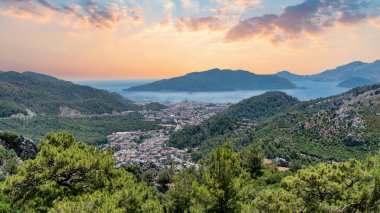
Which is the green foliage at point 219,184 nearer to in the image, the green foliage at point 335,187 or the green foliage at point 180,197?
the green foliage at point 335,187

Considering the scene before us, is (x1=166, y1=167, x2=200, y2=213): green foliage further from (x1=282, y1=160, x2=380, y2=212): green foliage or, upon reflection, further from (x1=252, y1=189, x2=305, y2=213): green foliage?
(x1=282, y1=160, x2=380, y2=212): green foliage

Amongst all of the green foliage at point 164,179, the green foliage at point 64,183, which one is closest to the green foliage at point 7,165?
the green foliage at point 164,179

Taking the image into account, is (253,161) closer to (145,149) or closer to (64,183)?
(64,183)

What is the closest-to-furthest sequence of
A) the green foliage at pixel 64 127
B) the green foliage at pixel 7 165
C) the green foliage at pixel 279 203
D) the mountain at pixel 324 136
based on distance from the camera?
the green foliage at pixel 279 203, the green foliage at pixel 7 165, the mountain at pixel 324 136, the green foliage at pixel 64 127

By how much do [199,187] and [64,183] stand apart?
26.2 feet

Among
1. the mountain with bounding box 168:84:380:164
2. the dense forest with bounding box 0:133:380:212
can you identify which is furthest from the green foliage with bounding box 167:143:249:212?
the mountain with bounding box 168:84:380:164

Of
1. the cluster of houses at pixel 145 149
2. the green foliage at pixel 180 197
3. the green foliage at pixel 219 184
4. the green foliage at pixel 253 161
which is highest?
the green foliage at pixel 219 184

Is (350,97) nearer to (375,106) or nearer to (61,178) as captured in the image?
(375,106)

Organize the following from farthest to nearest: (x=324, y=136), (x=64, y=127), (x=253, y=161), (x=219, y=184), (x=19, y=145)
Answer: (x=64, y=127), (x=324, y=136), (x=253, y=161), (x=19, y=145), (x=219, y=184)

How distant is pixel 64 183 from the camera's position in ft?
58.3

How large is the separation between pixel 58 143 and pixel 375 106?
4482 inches

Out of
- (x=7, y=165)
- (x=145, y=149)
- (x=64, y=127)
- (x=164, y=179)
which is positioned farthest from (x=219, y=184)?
(x=64, y=127)

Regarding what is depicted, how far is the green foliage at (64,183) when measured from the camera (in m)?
15.9

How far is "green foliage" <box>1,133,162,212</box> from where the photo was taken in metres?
15.9
